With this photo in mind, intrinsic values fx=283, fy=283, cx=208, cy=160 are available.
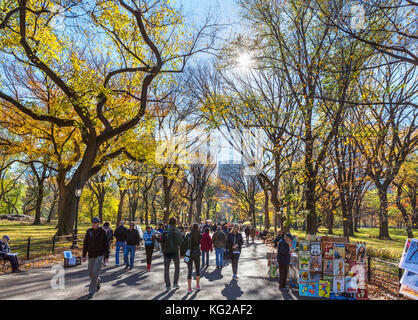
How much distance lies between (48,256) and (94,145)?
6735mm

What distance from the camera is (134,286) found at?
802 cm

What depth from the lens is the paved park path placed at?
6.98m

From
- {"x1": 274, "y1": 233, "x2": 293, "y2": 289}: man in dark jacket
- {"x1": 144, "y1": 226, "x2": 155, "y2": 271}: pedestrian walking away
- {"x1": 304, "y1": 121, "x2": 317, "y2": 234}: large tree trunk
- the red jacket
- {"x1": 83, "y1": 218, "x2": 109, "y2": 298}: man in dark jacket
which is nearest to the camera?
{"x1": 83, "y1": 218, "x2": 109, "y2": 298}: man in dark jacket

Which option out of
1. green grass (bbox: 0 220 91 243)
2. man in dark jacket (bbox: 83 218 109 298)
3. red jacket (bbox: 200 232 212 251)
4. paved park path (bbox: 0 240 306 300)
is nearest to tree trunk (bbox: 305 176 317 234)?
paved park path (bbox: 0 240 306 300)

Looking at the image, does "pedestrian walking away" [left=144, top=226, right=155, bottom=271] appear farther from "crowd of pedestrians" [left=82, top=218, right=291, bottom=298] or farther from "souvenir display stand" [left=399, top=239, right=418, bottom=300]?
"souvenir display stand" [left=399, top=239, right=418, bottom=300]

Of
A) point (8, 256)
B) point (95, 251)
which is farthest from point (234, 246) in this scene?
point (8, 256)

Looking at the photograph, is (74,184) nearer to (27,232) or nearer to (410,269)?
(27,232)

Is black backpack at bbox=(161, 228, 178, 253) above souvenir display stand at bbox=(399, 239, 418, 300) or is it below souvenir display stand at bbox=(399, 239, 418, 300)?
above

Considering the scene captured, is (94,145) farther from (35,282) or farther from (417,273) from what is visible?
(417,273)

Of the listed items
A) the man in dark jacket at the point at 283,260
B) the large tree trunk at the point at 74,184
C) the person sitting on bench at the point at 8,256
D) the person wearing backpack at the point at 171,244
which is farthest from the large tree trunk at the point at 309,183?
the large tree trunk at the point at 74,184

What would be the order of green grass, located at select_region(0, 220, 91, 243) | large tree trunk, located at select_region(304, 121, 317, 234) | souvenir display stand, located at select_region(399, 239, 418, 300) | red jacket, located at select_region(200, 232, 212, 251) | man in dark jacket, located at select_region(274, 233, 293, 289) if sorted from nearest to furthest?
souvenir display stand, located at select_region(399, 239, 418, 300), man in dark jacket, located at select_region(274, 233, 293, 289), red jacket, located at select_region(200, 232, 212, 251), large tree trunk, located at select_region(304, 121, 317, 234), green grass, located at select_region(0, 220, 91, 243)

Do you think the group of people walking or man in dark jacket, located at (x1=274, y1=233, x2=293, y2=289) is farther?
man in dark jacket, located at (x1=274, y1=233, x2=293, y2=289)
